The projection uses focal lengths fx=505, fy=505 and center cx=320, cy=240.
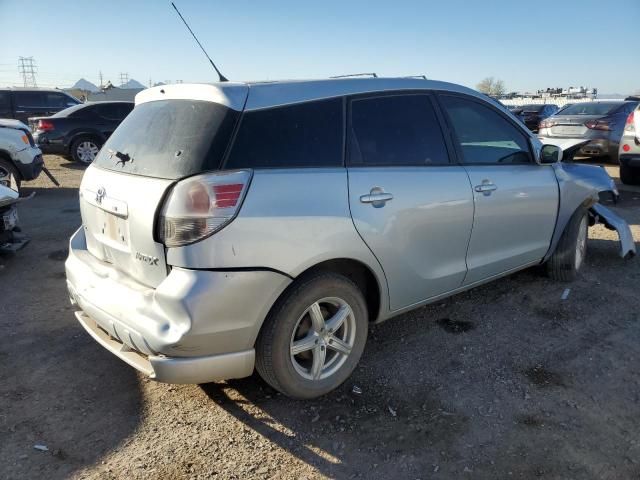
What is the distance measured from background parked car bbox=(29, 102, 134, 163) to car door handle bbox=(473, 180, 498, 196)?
11.4 metres

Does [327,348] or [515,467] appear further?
[327,348]

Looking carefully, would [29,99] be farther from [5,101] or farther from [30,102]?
[5,101]

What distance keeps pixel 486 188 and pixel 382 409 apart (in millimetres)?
1702

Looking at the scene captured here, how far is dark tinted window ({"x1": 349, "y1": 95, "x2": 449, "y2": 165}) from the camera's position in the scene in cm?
296

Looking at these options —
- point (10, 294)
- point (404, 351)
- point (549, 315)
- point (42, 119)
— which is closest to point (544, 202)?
point (549, 315)

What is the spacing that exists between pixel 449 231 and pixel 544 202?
1.27 metres

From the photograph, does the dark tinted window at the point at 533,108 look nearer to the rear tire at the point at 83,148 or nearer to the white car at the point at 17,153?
the rear tire at the point at 83,148

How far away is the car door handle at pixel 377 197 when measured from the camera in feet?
9.27

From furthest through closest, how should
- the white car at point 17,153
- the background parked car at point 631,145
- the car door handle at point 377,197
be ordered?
the background parked car at point 631,145 → the white car at point 17,153 → the car door handle at point 377,197

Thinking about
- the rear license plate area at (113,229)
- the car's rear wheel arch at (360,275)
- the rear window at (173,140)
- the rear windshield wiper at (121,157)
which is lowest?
the car's rear wheel arch at (360,275)

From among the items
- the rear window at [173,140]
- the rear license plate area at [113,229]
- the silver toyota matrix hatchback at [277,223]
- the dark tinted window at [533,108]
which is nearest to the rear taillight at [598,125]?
the dark tinted window at [533,108]

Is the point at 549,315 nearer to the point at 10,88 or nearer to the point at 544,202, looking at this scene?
the point at 544,202

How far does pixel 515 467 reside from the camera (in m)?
2.41

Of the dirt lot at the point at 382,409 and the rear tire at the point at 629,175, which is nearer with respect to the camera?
the dirt lot at the point at 382,409
